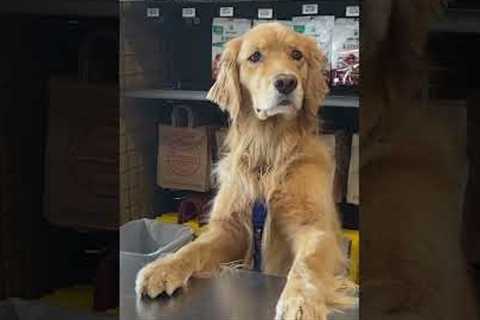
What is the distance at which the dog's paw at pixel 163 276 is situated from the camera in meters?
0.84

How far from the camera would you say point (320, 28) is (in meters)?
0.77

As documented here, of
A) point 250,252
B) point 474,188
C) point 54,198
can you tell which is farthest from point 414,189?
point 54,198

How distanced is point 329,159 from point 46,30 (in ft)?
1.37

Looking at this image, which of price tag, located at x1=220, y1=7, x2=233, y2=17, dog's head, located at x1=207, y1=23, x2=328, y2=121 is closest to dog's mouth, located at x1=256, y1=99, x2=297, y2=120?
dog's head, located at x1=207, y1=23, x2=328, y2=121

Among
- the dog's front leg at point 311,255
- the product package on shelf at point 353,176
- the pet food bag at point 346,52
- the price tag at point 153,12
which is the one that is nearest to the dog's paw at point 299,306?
the dog's front leg at point 311,255

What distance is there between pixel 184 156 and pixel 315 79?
170 millimetres

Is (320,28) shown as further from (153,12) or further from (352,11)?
(153,12)

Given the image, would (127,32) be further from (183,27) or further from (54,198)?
(54,198)

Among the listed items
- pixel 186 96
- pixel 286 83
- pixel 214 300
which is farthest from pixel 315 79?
pixel 214 300

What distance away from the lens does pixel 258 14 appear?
787 mm

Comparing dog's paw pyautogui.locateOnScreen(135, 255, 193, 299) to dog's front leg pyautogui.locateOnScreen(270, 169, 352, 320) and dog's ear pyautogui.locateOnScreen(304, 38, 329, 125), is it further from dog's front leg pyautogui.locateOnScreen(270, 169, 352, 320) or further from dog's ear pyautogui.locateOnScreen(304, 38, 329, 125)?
dog's ear pyautogui.locateOnScreen(304, 38, 329, 125)

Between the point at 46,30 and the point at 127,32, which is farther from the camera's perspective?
the point at 46,30

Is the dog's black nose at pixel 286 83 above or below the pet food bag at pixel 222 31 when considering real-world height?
below

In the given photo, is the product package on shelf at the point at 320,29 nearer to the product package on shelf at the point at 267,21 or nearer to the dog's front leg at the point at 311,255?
the product package on shelf at the point at 267,21
